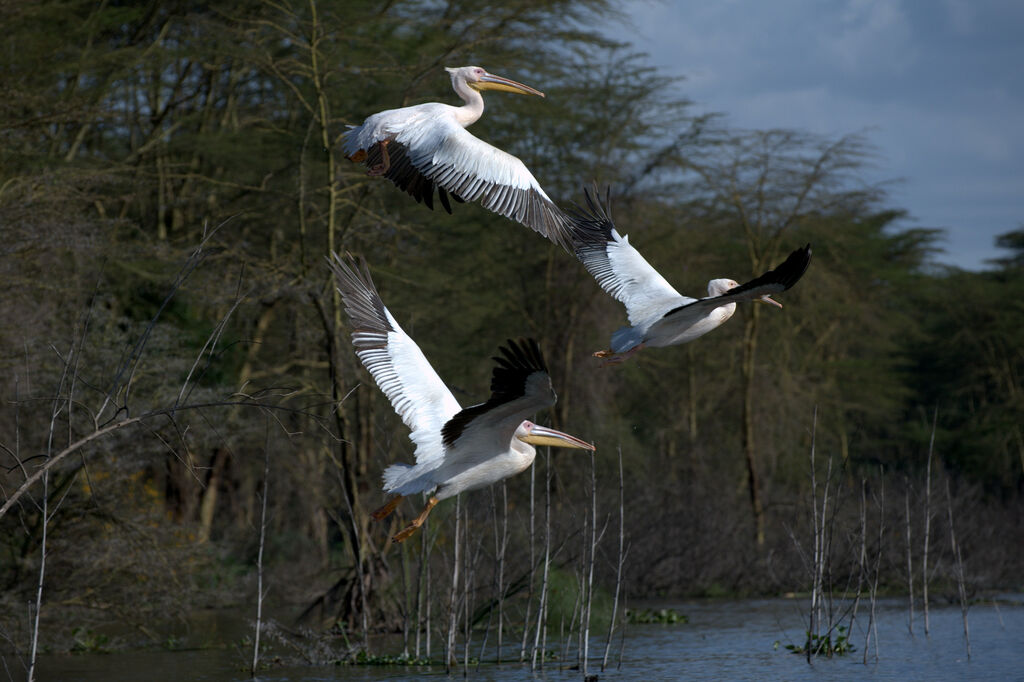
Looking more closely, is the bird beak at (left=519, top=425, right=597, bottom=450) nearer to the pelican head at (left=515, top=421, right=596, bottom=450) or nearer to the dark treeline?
the pelican head at (left=515, top=421, right=596, bottom=450)

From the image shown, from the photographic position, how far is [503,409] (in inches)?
288

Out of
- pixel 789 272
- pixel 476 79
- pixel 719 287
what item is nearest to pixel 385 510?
pixel 719 287

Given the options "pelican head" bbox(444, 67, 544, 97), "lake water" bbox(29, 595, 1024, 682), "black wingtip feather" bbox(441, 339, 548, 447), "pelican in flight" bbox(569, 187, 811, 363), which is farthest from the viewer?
"lake water" bbox(29, 595, 1024, 682)

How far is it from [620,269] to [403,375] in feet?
6.58

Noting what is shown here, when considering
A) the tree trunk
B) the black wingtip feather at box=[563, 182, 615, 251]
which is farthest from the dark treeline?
the black wingtip feather at box=[563, 182, 615, 251]

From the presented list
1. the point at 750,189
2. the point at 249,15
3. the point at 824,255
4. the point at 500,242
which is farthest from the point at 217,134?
the point at 824,255

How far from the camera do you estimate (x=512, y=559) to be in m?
14.7

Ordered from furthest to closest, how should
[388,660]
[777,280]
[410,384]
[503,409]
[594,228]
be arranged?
[388,660] → [594,228] → [410,384] → [503,409] → [777,280]

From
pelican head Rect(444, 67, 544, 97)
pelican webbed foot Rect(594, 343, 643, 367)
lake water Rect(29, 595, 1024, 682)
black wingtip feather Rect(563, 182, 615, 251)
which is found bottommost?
lake water Rect(29, 595, 1024, 682)

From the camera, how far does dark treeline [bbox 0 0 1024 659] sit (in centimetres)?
1372

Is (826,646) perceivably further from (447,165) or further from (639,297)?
(447,165)

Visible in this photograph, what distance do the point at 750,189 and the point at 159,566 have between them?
14.6m

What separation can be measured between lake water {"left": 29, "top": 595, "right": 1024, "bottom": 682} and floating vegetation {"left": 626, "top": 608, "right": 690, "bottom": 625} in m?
0.24

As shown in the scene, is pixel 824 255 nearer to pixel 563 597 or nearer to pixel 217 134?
pixel 217 134
